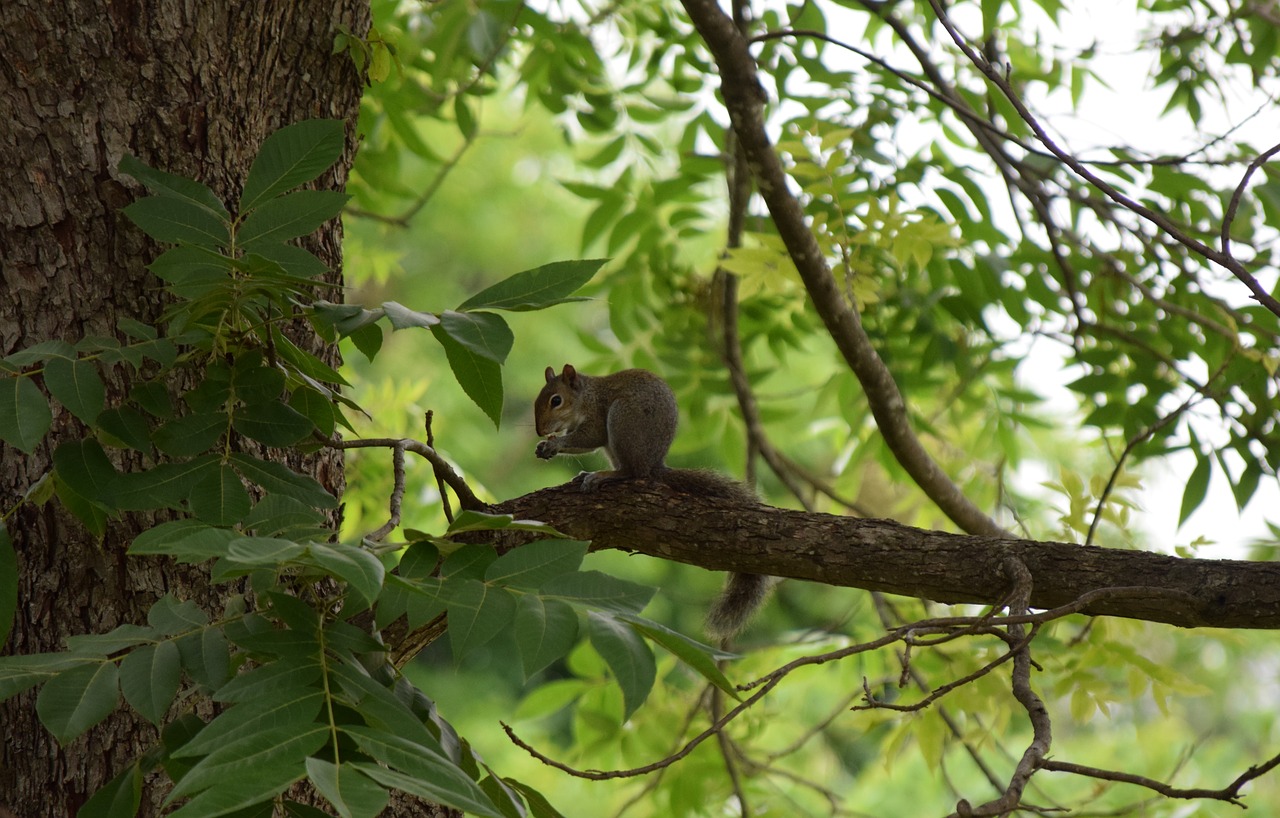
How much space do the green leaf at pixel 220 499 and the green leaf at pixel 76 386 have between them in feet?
0.45

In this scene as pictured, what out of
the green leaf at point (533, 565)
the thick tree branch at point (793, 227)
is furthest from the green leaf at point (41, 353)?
the thick tree branch at point (793, 227)

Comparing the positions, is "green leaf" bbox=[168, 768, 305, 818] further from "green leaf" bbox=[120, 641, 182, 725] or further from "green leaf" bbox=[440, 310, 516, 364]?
"green leaf" bbox=[440, 310, 516, 364]

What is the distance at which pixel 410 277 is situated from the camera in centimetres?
966

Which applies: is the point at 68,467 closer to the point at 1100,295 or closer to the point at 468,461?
the point at 1100,295

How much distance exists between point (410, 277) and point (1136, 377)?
25.6 feet

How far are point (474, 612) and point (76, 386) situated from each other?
52 centimetres

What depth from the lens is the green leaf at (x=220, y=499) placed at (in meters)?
1.21

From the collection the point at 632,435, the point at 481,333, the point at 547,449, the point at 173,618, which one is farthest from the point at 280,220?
the point at 547,449

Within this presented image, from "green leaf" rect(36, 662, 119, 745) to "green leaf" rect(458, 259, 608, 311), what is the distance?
0.52m

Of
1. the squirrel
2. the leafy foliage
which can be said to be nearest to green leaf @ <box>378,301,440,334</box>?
the leafy foliage

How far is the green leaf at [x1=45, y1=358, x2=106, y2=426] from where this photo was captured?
1.16m

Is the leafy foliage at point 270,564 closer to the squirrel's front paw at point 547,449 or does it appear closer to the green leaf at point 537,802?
the green leaf at point 537,802

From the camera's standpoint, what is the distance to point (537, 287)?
116 cm

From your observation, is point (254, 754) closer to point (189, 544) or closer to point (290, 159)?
point (189, 544)
